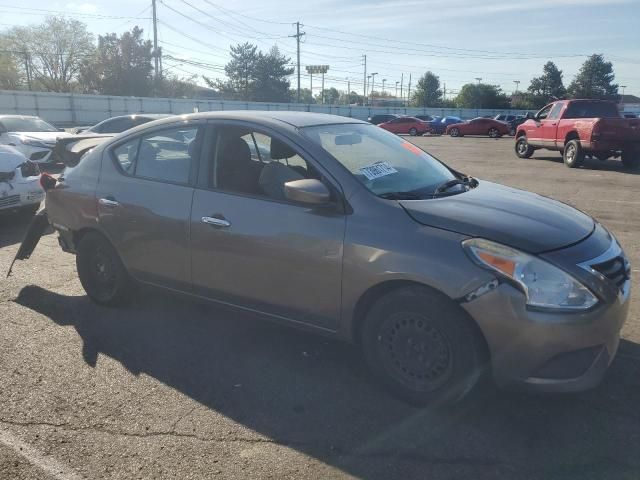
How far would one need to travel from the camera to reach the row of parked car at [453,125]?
118 feet

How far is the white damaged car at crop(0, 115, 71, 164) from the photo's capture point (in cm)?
1316

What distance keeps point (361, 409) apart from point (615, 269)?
5.42 feet

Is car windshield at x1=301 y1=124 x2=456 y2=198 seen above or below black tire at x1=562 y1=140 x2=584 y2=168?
above

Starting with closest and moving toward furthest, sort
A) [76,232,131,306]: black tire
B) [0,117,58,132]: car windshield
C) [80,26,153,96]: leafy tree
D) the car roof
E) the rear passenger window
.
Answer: the car roof → the rear passenger window → [76,232,131,306]: black tire → [0,117,58,132]: car windshield → [80,26,153,96]: leafy tree

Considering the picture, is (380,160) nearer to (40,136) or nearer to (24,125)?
(40,136)

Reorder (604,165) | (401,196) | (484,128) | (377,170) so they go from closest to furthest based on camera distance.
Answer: (401,196) < (377,170) < (604,165) < (484,128)

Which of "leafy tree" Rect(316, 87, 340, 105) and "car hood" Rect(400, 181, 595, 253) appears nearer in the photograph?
"car hood" Rect(400, 181, 595, 253)

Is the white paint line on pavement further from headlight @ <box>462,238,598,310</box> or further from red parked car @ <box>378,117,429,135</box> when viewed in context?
red parked car @ <box>378,117,429,135</box>

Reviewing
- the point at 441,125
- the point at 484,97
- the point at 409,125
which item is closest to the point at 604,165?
the point at 409,125

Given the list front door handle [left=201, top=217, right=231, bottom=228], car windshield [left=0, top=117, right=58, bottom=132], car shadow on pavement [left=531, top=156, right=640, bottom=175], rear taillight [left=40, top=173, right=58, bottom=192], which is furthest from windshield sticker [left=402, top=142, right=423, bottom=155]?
car windshield [left=0, top=117, right=58, bottom=132]

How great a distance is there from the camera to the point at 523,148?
64.2 feet

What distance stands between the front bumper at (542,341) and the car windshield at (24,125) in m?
14.2

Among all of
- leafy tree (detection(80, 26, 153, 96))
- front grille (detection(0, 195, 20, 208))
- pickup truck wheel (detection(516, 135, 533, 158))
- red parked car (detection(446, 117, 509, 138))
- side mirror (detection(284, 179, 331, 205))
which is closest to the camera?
side mirror (detection(284, 179, 331, 205))

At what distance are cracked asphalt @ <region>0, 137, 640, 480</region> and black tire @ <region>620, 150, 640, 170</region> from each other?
12497mm
